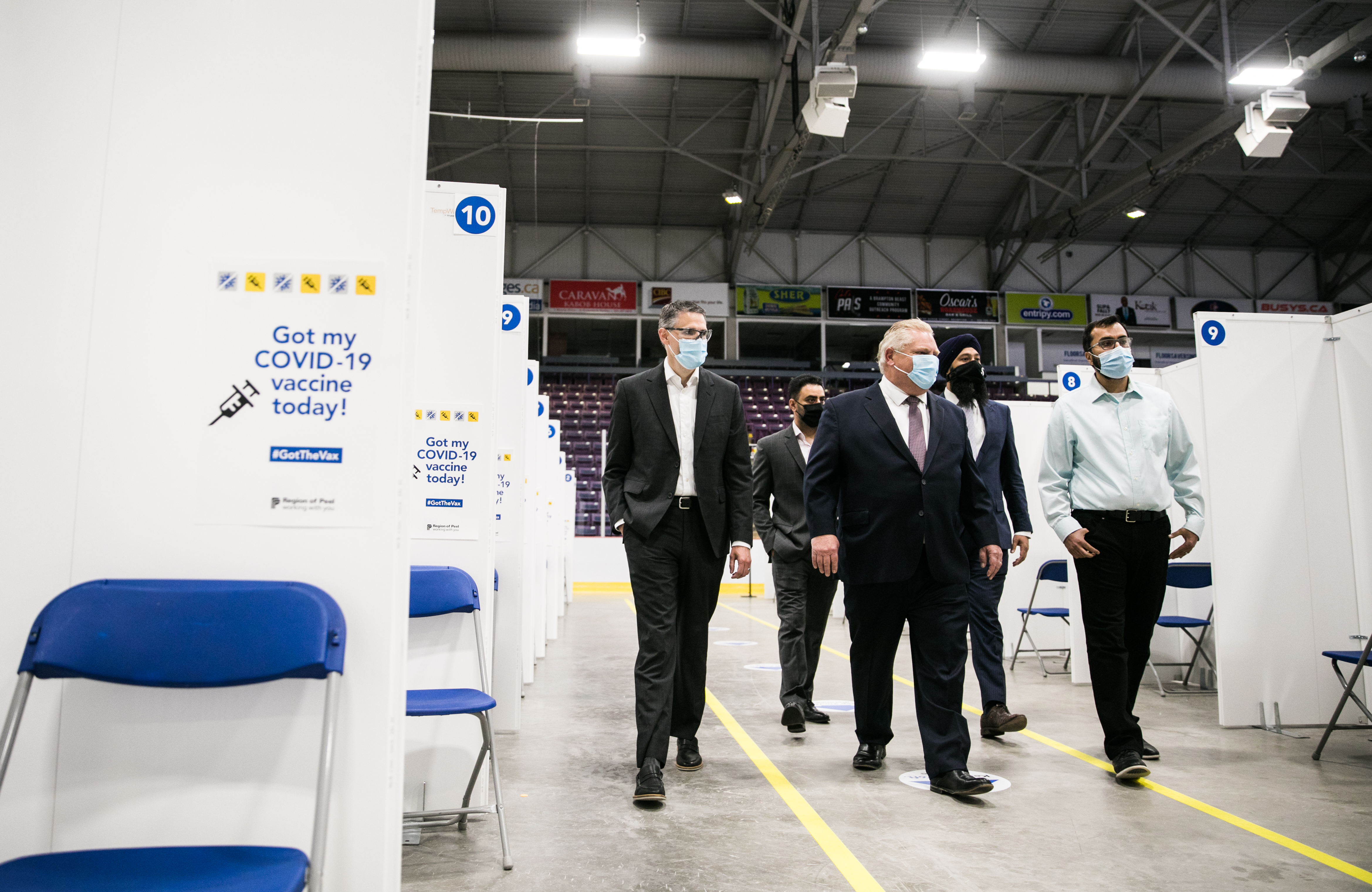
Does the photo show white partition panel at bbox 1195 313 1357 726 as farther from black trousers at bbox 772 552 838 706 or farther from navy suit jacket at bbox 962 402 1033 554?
black trousers at bbox 772 552 838 706

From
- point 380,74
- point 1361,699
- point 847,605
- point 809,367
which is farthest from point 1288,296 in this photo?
point 380,74

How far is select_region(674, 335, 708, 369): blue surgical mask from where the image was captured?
3.45m

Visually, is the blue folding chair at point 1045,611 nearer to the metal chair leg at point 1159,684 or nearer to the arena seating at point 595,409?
the metal chair leg at point 1159,684

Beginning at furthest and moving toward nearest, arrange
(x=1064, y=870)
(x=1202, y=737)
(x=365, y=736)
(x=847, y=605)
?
(x=1202, y=737) < (x=847, y=605) < (x=1064, y=870) < (x=365, y=736)

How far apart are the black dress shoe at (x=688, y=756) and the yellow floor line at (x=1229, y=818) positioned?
96cm

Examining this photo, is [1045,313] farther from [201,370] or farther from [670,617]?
[201,370]

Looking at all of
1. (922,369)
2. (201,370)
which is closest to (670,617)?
(922,369)

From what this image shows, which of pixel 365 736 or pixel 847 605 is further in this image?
pixel 847 605

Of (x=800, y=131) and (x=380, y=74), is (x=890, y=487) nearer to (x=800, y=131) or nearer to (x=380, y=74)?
(x=380, y=74)

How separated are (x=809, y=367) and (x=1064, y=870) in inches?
771

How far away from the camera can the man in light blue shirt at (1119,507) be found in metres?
3.52

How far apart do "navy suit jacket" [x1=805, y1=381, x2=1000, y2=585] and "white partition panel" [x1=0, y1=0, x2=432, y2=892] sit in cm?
197

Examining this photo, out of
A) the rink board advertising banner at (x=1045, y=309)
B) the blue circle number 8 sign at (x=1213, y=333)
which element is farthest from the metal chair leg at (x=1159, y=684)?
the rink board advertising banner at (x=1045, y=309)

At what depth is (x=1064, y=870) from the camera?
2455 mm
